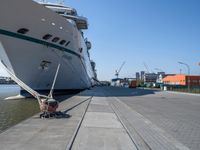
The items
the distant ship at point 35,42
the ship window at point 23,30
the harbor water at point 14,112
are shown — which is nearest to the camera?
the harbor water at point 14,112

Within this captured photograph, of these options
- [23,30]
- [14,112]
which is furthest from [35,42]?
[14,112]

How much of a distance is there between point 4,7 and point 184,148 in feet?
44.5

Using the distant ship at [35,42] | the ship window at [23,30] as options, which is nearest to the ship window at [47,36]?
the distant ship at [35,42]

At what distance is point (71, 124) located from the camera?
9.38m

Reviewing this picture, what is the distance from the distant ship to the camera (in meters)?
17.5

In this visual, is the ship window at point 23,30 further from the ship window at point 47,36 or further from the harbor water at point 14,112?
the harbor water at point 14,112

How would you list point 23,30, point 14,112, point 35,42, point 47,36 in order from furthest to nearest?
point 47,36 → point 35,42 → point 23,30 → point 14,112

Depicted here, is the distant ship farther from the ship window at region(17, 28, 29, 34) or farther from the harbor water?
the harbor water

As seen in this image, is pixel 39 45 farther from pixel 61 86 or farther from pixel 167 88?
pixel 167 88

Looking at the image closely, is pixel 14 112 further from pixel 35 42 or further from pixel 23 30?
pixel 35 42

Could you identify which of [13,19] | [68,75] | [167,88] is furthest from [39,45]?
[167,88]

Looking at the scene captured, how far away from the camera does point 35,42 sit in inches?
787

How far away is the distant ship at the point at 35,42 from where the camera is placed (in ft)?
57.5

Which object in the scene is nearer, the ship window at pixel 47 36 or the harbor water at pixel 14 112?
the harbor water at pixel 14 112
